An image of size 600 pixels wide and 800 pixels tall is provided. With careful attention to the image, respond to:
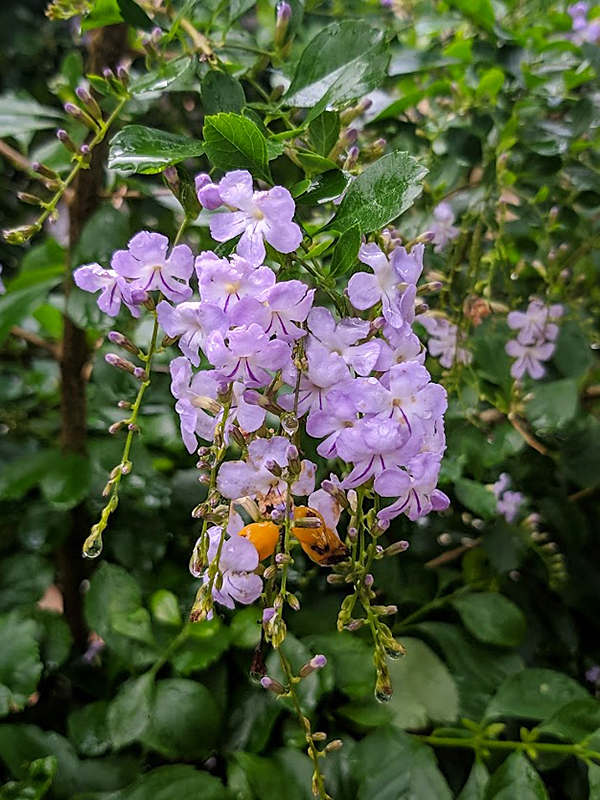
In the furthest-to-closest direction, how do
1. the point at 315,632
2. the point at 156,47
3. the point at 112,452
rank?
the point at 112,452 < the point at 315,632 < the point at 156,47

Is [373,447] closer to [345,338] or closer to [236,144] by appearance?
[345,338]

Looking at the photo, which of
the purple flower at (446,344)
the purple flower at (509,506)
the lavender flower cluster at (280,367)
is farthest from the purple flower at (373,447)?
the purple flower at (509,506)

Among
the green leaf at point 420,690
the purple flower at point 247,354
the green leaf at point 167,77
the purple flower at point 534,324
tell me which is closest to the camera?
the purple flower at point 247,354

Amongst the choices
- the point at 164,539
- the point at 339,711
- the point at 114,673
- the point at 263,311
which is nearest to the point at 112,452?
the point at 164,539

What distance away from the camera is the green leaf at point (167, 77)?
0.42 meters

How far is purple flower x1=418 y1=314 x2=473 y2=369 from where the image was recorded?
0.54 m

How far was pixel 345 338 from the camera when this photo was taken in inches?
12.6

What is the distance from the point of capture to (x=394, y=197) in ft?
1.05

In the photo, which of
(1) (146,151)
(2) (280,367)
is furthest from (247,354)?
(1) (146,151)

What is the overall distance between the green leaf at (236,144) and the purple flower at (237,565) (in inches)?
6.8

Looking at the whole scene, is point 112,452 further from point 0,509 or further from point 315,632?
point 315,632

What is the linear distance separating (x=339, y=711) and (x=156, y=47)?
47cm

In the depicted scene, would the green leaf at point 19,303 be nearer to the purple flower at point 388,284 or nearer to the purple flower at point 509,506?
the purple flower at point 388,284

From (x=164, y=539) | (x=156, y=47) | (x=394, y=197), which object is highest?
(x=156, y=47)
